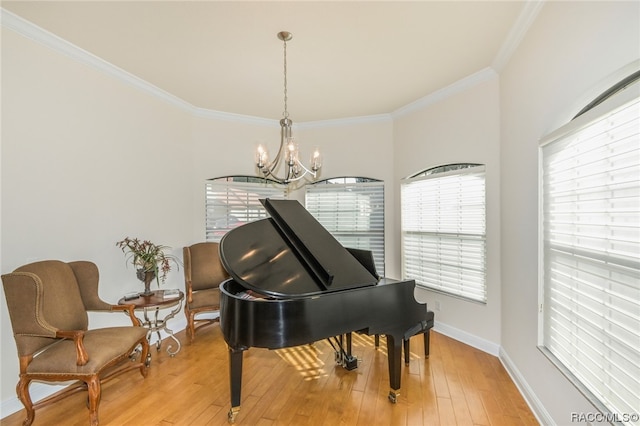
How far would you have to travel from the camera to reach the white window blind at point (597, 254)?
1338mm

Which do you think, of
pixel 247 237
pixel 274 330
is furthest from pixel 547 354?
pixel 247 237

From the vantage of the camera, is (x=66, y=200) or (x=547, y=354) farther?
(x=66, y=200)

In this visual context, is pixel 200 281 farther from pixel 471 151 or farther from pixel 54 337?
pixel 471 151

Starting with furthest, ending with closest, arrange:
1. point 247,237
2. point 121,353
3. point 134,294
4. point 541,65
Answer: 1. point 134,294
2. point 247,237
3. point 121,353
4. point 541,65

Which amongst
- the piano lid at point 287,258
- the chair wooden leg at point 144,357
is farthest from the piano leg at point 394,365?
the chair wooden leg at point 144,357

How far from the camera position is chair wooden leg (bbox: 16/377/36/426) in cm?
209

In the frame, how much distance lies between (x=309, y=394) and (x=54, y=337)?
6.44 feet

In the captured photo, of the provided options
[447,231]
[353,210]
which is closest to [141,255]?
[353,210]

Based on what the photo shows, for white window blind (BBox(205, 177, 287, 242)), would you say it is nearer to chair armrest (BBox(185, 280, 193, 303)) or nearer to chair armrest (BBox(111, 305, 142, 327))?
chair armrest (BBox(185, 280, 193, 303))

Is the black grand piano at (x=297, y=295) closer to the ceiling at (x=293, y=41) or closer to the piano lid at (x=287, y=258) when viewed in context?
the piano lid at (x=287, y=258)

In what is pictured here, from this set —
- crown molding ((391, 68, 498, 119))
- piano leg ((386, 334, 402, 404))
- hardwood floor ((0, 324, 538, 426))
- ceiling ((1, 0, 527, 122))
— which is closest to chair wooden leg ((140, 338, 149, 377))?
hardwood floor ((0, 324, 538, 426))

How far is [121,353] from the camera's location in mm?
2352

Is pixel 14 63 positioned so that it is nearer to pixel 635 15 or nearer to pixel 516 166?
pixel 635 15

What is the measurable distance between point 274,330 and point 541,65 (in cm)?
267
